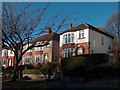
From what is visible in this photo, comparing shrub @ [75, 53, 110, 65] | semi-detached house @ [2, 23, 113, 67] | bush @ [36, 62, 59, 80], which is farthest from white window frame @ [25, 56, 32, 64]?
bush @ [36, 62, 59, 80]

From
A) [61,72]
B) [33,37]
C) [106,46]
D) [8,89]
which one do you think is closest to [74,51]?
[106,46]

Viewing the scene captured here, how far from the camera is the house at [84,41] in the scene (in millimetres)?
41938

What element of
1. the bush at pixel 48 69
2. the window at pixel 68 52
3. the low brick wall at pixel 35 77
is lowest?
the low brick wall at pixel 35 77

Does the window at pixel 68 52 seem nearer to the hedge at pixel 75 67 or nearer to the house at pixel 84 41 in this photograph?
the house at pixel 84 41

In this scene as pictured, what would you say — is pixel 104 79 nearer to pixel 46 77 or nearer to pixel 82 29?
pixel 46 77

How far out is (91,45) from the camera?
138 ft

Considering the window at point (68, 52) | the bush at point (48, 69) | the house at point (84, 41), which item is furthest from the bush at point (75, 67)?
the window at point (68, 52)

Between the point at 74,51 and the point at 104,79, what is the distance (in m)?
21.1

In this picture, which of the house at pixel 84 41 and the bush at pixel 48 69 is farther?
the house at pixel 84 41

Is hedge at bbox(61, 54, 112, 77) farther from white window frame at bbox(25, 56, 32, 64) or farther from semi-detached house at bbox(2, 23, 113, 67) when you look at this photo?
white window frame at bbox(25, 56, 32, 64)

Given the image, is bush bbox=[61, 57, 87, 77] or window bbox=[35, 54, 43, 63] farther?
window bbox=[35, 54, 43, 63]

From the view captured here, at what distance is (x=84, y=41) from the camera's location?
140 ft

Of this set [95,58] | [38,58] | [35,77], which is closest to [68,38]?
[38,58]

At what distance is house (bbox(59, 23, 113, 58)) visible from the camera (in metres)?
41.9
